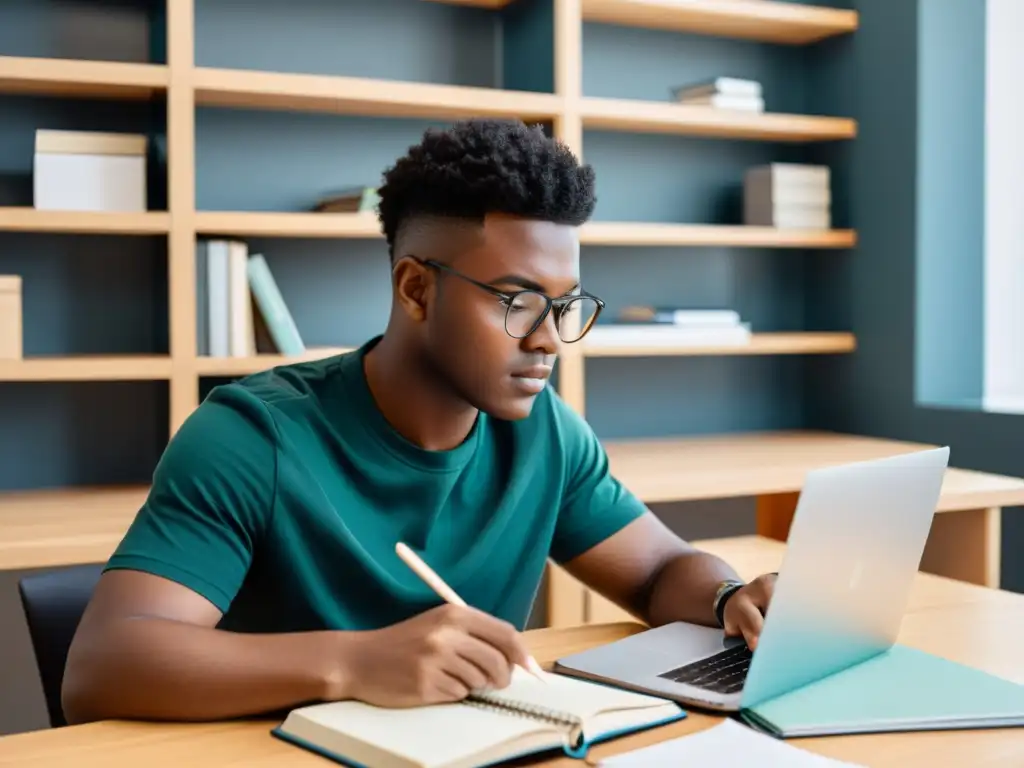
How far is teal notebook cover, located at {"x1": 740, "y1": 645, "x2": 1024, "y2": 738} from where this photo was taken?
1.07 metres

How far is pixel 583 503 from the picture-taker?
1.59 m

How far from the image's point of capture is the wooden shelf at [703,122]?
3.13 meters

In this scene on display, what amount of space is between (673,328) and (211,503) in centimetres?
218

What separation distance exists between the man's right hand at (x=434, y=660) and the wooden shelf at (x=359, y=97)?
1.90 meters

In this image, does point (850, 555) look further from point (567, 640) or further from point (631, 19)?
point (631, 19)

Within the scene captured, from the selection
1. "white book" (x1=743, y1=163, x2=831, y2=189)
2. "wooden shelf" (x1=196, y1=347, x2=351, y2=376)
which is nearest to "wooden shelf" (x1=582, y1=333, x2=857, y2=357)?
"white book" (x1=743, y1=163, x2=831, y2=189)

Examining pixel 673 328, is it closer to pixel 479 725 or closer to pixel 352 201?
pixel 352 201

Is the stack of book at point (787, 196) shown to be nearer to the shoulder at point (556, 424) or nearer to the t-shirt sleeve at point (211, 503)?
the shoulder at point (556, 424)

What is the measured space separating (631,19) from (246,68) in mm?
1102

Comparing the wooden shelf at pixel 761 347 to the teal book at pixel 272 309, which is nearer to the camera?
the teal book at pixel 272 309

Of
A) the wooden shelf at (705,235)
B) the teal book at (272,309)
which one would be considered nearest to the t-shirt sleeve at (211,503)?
the teal book at (272,309)

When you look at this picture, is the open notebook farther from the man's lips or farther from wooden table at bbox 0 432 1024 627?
wooden table at bbox 0 432 1024 627

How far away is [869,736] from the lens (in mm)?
1062

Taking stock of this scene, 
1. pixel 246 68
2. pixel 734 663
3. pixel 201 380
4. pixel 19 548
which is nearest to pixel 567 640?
pixel 734 663
